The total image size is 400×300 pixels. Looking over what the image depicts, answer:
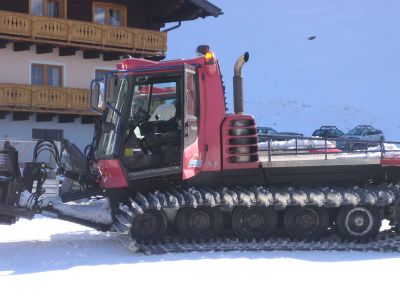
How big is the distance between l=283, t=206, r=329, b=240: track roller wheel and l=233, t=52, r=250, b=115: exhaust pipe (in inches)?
62.7

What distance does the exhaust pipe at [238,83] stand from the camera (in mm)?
8344

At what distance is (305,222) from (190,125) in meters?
2.15

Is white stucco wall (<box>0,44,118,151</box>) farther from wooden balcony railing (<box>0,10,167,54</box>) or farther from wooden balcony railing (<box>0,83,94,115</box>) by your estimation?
wooden balcony railing (<box>0,10,167,54</box>)

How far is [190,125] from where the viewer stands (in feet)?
26.3

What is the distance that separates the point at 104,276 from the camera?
21.5 feet

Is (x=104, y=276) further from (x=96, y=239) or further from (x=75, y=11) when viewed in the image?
(x=75, y=11)

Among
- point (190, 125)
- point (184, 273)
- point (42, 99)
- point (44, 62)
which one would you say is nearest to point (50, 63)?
point (44, 62)

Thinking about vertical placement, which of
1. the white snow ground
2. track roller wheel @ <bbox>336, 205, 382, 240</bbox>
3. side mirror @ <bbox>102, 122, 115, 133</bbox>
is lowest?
the white snow ground

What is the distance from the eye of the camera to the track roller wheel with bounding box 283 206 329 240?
8445 millimetres

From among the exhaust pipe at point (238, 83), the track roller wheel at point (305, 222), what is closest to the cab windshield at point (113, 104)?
the exhaust pipe at point (238, 83)

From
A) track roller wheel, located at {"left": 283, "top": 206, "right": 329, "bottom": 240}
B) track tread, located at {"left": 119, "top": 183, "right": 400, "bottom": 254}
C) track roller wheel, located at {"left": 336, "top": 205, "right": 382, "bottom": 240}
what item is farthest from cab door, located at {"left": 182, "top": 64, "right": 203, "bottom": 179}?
track roller wheel, located at {"left": 336, "top": 205, "right": 382, "bottom": 240}

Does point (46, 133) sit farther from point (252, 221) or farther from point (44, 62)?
point (252, 221)

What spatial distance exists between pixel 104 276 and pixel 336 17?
74.7m

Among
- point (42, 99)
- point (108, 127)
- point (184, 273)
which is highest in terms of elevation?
point (42, 99)
